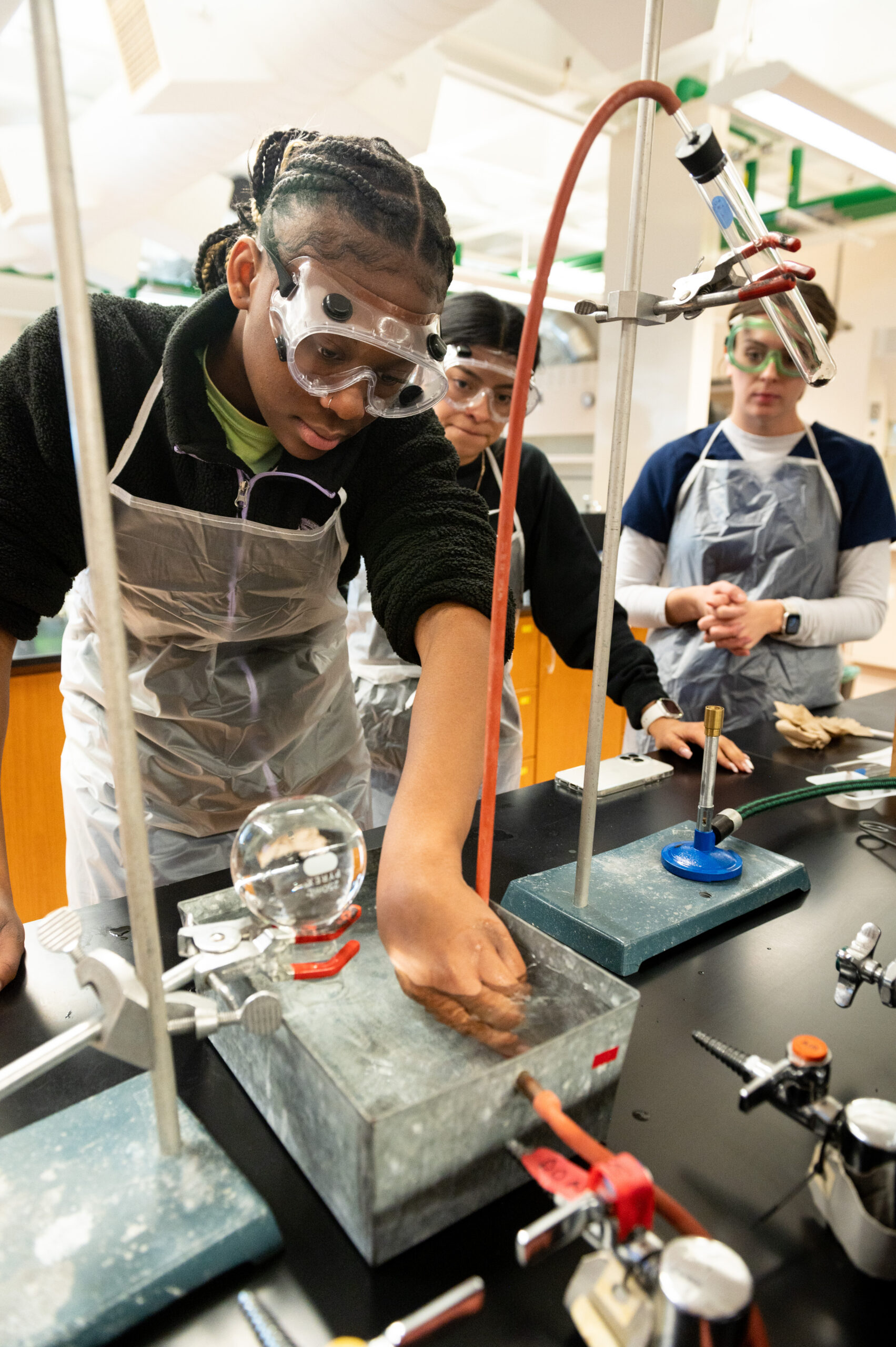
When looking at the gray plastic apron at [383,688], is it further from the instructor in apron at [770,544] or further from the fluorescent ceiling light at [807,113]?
the fluorescent ceiling light at [807,113]

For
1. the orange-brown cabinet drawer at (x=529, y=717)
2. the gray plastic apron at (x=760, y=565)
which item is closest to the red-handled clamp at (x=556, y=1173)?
the gray plastic apron at (x=760, y=565)

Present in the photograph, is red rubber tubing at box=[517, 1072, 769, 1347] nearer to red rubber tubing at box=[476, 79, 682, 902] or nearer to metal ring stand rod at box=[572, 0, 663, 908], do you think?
red rubber tubing at box=[476, 79, 682, 902]

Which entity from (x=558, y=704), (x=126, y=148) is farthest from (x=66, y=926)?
(x=126, y=148)

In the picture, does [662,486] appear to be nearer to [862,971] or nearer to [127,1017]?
[862,971]

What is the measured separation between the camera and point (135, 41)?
272cm

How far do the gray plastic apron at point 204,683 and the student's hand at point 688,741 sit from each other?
592mm

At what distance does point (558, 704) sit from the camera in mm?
3570

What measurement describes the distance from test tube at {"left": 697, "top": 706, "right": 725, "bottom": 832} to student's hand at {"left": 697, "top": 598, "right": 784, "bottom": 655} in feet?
2.90

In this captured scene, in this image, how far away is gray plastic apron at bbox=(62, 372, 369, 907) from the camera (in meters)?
1.14

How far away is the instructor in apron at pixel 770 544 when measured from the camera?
1965 millimetres

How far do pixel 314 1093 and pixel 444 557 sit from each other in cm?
62

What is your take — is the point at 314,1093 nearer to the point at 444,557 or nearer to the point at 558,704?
the point at 444,557

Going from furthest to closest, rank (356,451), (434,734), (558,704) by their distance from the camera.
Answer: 1. (558,704)
2. (356,451)
3. (434,734)

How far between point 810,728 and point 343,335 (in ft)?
4.08
